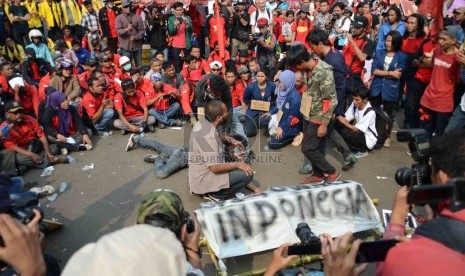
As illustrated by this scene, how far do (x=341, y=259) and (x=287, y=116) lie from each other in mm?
4832

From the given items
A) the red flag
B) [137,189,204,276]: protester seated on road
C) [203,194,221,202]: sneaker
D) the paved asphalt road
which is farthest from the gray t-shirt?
the red flag

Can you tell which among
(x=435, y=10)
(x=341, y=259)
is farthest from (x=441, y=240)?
(x=435, y=10)

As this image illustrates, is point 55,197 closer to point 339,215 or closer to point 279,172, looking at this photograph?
point 279,172

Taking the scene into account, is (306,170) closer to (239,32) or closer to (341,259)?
(341,259)

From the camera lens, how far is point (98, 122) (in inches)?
286

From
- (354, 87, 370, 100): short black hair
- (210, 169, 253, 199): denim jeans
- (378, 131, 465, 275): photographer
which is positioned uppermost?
(378, 131, 465, 275): photographer

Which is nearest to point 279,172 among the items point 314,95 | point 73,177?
point 314,95

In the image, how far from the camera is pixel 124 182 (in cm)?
567

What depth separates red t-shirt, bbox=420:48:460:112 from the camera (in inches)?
214

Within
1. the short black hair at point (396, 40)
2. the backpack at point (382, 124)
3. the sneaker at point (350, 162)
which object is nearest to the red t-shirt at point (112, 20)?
the short black hair at point (396, 40)

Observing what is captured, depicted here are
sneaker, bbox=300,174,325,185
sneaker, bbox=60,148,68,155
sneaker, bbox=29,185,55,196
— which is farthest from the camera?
sneaker, bbox=60,148,68,155

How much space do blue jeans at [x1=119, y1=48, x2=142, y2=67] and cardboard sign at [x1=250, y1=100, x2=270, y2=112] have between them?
4444 mm

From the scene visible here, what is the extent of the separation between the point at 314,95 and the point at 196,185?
69.1 inches

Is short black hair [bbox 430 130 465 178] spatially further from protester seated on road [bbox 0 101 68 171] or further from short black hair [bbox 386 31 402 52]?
protester seated on road [bbox 0 101 68 171]
